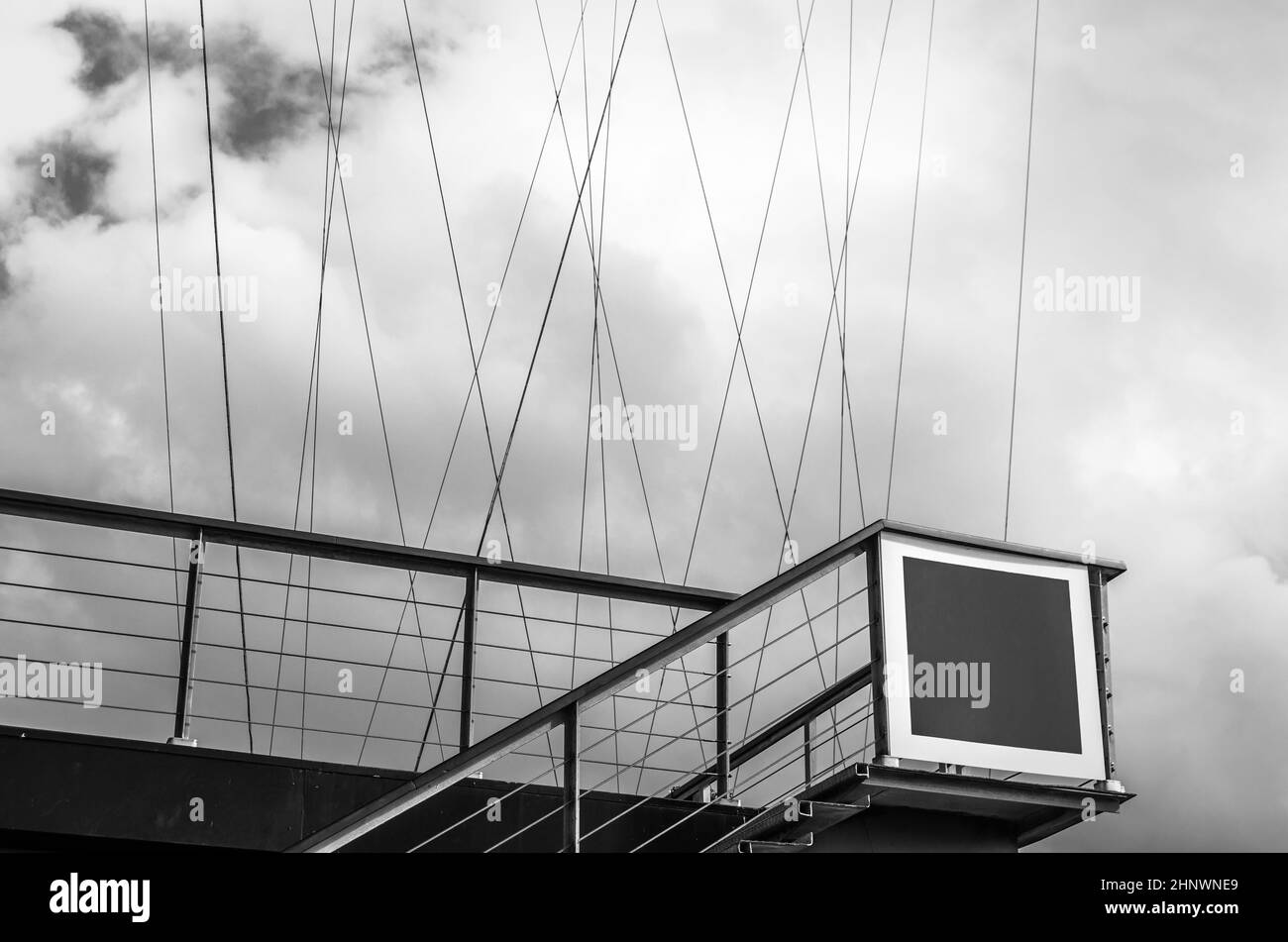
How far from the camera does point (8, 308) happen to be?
14312 millimetres

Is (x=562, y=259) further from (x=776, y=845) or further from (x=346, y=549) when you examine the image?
(x=776, y=845)

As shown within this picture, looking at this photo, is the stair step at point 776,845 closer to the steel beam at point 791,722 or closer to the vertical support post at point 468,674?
the steel beam at point 791,722

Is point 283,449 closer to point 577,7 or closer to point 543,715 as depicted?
point 577,7

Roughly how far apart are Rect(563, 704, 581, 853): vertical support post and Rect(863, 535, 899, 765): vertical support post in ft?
3.33

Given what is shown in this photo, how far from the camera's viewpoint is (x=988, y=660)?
491 centimetres

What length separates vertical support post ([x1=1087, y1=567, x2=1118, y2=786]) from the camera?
16.5ft

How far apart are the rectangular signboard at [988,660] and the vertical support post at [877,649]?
17mm

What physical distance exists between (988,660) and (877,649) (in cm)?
46

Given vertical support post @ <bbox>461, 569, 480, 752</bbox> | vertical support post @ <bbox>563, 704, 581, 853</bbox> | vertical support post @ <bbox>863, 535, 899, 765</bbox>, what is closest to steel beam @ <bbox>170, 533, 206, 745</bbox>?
vertical support post @ <bbox>461, 569, 480, 752</bbox>

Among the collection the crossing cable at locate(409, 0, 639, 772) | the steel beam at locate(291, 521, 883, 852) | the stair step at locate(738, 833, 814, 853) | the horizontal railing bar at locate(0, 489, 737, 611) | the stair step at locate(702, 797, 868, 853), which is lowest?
the stair step at locate(738, 833, 814, 853)

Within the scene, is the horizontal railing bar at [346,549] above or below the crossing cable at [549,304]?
below

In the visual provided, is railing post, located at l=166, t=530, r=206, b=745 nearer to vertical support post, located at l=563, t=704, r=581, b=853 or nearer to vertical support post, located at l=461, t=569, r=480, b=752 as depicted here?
vertical support post, located at l=461, t=569, r=480, b=752

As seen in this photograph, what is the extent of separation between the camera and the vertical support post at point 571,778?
4.21m

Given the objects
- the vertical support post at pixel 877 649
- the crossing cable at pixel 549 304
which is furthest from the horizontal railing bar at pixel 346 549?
the crossing cable at pixel 549 304
